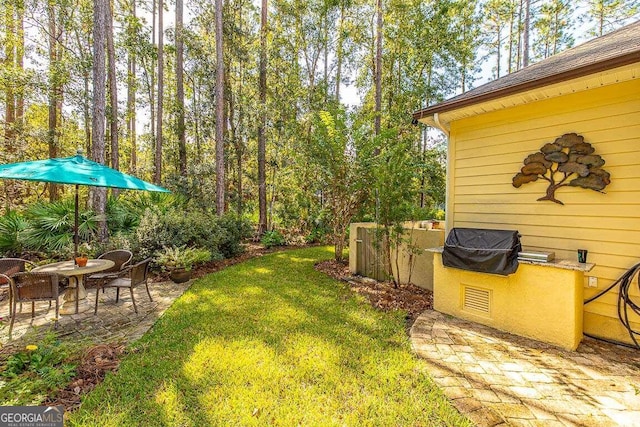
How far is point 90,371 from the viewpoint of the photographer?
8.91 ft

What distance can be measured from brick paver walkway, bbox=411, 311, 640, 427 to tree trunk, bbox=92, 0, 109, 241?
24.9 ft

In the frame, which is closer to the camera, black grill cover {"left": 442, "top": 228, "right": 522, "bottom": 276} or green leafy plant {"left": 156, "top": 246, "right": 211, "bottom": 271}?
black grill cover {"left": 442, "top": 228, "right": 522, "bottom": 276}

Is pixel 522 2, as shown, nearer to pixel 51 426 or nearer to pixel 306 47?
pixel 306 47

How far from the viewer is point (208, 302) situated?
466 cm

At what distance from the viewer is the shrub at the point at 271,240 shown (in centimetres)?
993

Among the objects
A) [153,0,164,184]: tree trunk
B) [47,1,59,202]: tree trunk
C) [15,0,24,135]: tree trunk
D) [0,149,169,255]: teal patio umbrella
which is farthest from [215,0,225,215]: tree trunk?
[15,0,24,135]: tree trunk

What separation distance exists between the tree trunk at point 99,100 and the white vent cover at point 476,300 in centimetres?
787

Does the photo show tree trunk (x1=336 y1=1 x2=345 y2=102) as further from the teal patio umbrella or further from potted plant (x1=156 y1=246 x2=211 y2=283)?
the teal patio umbrella

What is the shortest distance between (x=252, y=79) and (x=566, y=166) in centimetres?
1163

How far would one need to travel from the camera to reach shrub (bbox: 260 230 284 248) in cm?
993

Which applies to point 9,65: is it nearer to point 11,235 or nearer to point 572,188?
point 11,235

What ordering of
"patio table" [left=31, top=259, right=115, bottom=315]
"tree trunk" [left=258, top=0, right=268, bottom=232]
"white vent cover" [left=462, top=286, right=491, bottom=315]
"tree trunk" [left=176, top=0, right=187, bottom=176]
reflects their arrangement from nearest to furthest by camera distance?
"white vent cover" [left=462, top=286, right=491, bottom=315] → "patio table" [left=31, top=259, right=115, bottom=315] → "tree trunk" [left=258, top=0, right=268, bottom=232] → "tree trunk" [left=176, top=0, right=187, bottom=176]

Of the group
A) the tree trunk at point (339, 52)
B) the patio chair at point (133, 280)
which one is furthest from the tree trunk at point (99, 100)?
the tree trunk at point (339, 52)

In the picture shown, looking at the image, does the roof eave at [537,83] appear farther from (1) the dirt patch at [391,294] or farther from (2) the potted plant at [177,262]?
(2) the potted plant at [177,262]
